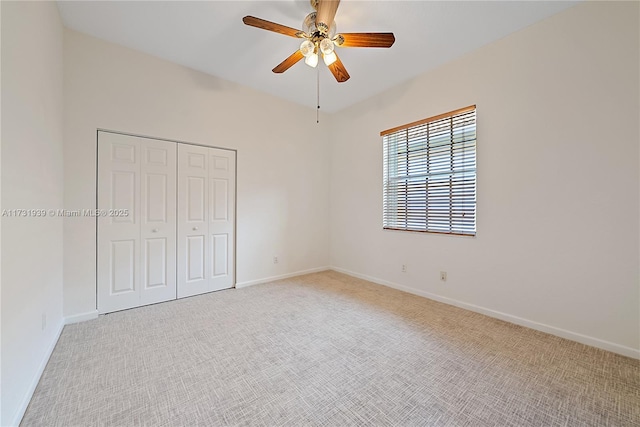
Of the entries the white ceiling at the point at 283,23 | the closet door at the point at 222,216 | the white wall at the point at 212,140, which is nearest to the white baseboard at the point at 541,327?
the white wall at the point at 212,140

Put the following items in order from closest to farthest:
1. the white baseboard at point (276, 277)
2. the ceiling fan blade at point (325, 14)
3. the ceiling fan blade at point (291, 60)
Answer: the ceiling fan blade at point (325, 14) → the ceiling fan blade at point (291, 60) → the white baseboard at point (276, 277)

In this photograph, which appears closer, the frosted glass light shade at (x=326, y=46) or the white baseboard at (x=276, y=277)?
the frosted glass light shade at (x=326, y=46)

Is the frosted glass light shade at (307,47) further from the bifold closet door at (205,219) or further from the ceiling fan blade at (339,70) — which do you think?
the bifold closet door at (205,219)

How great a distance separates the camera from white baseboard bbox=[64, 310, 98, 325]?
8.16 feet

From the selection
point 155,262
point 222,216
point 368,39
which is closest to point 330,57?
point 368,39

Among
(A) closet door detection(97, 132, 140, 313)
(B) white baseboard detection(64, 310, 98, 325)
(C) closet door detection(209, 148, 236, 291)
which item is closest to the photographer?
(B) white baseboard detection(64, 310, 98, 325)

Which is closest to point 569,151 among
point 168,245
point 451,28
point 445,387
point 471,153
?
point 471,153

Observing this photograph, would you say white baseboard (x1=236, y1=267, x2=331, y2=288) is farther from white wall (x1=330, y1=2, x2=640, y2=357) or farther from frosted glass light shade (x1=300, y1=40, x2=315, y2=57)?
frosted glass light shade (x1=300, y1=40, x2=315, y2=57)

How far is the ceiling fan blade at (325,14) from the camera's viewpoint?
1.89 metres

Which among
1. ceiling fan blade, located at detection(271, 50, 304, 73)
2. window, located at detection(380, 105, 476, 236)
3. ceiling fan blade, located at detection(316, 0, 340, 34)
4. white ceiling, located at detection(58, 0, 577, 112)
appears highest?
white ceiling, located at detection(58, 0, 577, 112)

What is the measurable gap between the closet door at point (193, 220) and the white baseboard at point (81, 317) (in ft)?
2.68

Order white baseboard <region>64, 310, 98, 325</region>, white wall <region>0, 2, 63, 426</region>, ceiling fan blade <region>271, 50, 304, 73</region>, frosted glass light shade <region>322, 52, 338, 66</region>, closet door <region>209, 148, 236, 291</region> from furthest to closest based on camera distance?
closet door <region>209, 148, 236, 291</region> → white baseboard <region>64, 310, 98, 325</region> → ceiling fan blade <region>271, 50, 304, 73</region> → frosted glass light shade <region>322, 52, 338, 66</region> → white wall <region>0, 2, 63, 426</region>

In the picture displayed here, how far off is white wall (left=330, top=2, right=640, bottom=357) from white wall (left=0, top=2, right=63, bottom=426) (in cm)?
334

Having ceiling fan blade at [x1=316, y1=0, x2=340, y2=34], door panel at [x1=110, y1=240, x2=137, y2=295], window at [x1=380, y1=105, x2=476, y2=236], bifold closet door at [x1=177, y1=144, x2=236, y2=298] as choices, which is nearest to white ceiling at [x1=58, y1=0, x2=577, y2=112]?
ceiling fan blade at [x1=316, y1=0, x2=340, y2=34]
